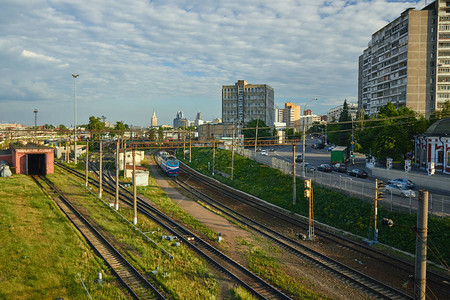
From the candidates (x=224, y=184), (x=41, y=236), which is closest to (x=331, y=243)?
(x=41, y=236)

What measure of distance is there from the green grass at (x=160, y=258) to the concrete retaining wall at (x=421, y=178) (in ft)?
96.0

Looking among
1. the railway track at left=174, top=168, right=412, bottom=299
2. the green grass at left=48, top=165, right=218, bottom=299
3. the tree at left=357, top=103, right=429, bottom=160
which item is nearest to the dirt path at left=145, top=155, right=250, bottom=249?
the railway track at left=174, top=168, right=412, bottom=299

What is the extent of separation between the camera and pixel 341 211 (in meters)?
28.0

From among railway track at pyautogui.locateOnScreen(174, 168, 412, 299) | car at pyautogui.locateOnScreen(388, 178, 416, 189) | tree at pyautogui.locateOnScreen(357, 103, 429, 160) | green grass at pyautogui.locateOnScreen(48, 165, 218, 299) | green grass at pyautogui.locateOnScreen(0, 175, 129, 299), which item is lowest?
railway track at pyautogui.locateOnScreen(174, 168, 412, 299)

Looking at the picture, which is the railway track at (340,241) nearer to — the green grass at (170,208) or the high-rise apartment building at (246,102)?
the green grass at (170,208)

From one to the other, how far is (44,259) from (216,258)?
10161 millimetres

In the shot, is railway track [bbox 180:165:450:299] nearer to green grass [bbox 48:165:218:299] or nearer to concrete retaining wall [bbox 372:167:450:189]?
green grass [bbox 48:165:218:299]

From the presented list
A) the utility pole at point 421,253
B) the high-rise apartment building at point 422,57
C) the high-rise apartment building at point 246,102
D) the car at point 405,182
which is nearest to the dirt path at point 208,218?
the utility pole at point 421,253

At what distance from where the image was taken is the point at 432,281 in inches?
672

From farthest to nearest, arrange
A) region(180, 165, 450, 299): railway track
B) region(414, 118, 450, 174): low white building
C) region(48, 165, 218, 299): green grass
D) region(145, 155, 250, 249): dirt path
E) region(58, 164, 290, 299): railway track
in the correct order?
region(414, 118, 450, 174): low white building, region(145, 155, 250, 249): dirt path, region(180, 165, 450, 299): railway track, region(48, 165, 218, 299): green grass, region(58, 164, 290, 299): railway track

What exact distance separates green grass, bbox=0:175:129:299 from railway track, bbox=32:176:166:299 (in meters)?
0.51

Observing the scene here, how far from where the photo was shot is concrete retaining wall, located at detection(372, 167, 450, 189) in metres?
34.3

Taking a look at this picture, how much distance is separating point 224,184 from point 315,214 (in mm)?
20027

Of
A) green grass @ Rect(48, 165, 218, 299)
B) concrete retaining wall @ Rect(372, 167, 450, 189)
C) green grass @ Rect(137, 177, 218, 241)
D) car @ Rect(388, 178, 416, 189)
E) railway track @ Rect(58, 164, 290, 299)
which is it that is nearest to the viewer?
railway track @ Rect(58, 164, 290, 299)
